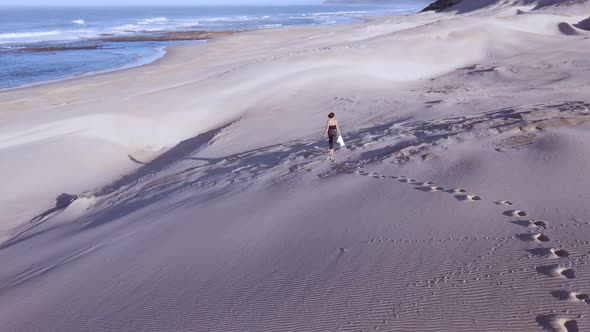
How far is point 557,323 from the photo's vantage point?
345 cm

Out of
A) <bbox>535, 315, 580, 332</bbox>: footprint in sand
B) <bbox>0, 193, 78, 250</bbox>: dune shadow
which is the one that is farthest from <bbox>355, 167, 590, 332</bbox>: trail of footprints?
<bbox>0, 193, 78, 250</bbox>: dune shadow

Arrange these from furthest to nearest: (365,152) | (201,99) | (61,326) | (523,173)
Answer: (201,99), (365,152), (523,173), (61,326)

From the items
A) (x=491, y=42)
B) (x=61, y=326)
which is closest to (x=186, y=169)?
(x=61, y=326)

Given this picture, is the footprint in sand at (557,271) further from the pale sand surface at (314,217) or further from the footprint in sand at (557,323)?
the footprint in sand at (557,323)

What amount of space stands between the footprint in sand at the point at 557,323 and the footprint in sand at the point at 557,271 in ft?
1.70

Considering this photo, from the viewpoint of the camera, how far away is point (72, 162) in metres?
12.5

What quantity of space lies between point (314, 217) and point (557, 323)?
294 cm

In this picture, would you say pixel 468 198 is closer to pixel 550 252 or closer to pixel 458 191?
pixel 458 191

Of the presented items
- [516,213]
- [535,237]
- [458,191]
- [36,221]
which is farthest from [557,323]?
[36,221]

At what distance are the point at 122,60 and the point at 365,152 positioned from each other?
1156 inches

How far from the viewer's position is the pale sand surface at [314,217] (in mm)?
4074

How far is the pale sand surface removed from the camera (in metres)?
4.07

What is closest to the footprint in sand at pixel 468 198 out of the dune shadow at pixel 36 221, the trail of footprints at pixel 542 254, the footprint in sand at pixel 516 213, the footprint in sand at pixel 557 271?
the trail of footprints at pixel 542 254

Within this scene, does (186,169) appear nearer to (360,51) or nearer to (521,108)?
(521,108)
